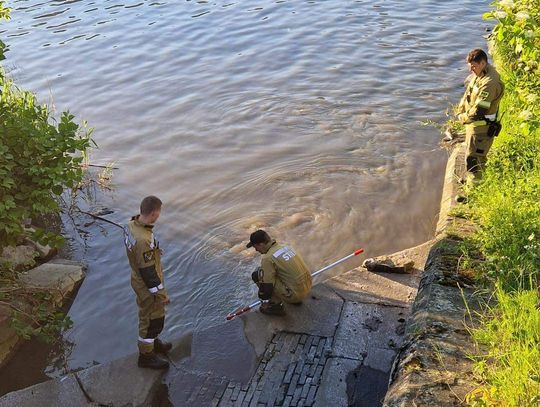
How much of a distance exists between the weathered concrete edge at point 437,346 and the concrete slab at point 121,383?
91.9 inches

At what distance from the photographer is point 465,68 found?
40.1ft

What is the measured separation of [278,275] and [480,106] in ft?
10.0

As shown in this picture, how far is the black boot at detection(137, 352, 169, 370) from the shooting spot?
5508mm

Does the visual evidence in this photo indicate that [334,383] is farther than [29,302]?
No

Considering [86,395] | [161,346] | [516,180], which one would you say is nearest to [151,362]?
[161,346]

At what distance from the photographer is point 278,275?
5.82 meters

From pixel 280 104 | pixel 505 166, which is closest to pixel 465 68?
pixel 280 104

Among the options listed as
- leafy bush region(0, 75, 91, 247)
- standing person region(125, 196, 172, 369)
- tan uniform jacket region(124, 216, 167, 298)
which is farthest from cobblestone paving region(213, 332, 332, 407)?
leafy bush region(0, 75, 91, 247)

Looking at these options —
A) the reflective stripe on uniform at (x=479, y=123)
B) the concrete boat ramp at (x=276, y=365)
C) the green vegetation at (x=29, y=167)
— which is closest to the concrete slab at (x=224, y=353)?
the concrete boat ramp at (x=276, y=365)

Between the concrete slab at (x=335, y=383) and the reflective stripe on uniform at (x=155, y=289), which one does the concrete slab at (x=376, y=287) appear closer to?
the concrete slab at (x=335, y=383)

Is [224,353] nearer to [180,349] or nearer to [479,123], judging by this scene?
[180,349]

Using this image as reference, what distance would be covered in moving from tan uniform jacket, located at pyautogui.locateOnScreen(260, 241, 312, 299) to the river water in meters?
0.93

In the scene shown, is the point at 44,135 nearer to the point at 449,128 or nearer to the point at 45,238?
the point at 45,238

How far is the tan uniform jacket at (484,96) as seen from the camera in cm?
670
